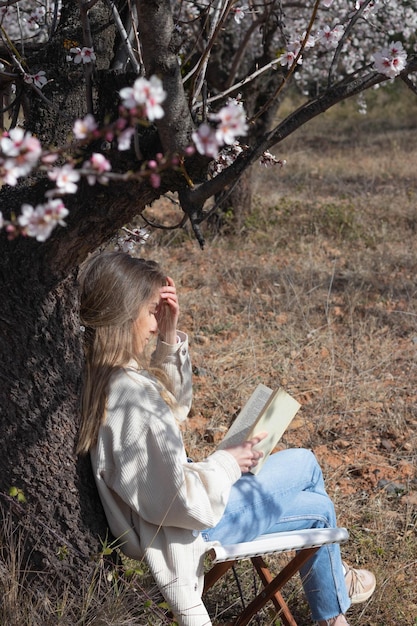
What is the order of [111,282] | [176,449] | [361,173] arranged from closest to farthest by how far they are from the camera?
[176,449]
[111,282]
[361,173]

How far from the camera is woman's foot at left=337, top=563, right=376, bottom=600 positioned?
2557mm

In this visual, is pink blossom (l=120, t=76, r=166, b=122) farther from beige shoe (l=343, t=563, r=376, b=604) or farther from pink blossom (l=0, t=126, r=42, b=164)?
beige shoe (l=343, t=563, r=376, b=604)

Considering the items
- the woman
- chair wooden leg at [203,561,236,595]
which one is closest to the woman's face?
the woman

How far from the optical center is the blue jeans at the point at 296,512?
231 cm

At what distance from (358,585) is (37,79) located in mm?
1831

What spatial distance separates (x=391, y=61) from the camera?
70.1 inches

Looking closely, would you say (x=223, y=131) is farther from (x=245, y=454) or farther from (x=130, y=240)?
(x=130, y=240)

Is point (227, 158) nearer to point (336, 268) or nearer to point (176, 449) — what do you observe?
point (176, 449)

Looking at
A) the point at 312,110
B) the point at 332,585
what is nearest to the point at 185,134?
the point at 312,110

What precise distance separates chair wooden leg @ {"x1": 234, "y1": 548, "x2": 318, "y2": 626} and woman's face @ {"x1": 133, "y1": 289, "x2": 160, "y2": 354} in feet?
2.34

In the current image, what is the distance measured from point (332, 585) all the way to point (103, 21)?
181 cm

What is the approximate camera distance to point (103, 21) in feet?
7.64

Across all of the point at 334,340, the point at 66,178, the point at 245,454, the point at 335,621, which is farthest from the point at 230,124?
the point at 334,340

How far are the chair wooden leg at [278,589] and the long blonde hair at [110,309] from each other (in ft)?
2.22
